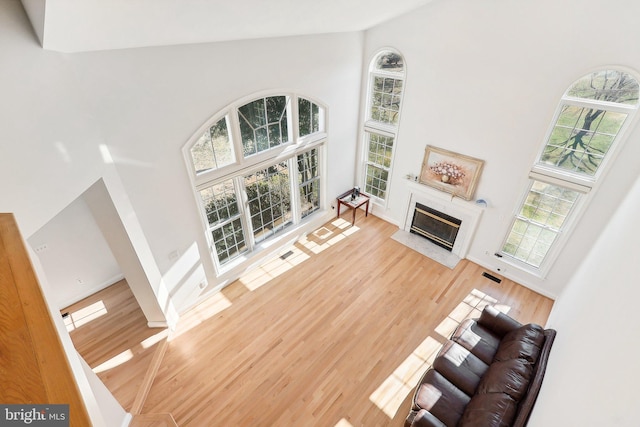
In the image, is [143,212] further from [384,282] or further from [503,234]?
[503,234]

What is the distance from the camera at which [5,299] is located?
927 mm

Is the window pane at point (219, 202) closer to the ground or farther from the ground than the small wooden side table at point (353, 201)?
farther from the ground

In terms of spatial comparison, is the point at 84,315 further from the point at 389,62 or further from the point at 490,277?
the point at 490,277

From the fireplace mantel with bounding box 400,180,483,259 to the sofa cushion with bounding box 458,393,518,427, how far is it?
3.35m

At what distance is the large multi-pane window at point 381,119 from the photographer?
19.7ft

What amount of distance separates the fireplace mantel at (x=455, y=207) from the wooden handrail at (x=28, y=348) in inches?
242

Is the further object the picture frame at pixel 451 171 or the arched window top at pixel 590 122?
the picture frame at pixel 451 171

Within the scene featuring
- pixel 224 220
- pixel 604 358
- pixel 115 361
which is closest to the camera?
pixel 604 358

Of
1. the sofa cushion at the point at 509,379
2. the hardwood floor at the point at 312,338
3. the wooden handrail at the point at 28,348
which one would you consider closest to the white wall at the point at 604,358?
the sofa cushion at the point at 509,379

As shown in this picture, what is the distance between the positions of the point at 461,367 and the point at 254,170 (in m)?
4.24

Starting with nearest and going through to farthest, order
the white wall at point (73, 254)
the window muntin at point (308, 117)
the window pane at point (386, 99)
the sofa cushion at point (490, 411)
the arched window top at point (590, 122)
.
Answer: the sofa cushion at point (490, 411)
the arched window top at point (590, 122)
the white wall at point (73, 254)
the window muntin at point (308, 117)
the window pane at point (386, 99)

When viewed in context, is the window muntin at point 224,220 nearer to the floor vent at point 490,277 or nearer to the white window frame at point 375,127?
the white window frame at point 375,127

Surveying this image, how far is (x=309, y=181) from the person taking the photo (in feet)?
21.4

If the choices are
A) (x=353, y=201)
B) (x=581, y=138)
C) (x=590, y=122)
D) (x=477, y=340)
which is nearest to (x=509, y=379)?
(x=477, y=340)
